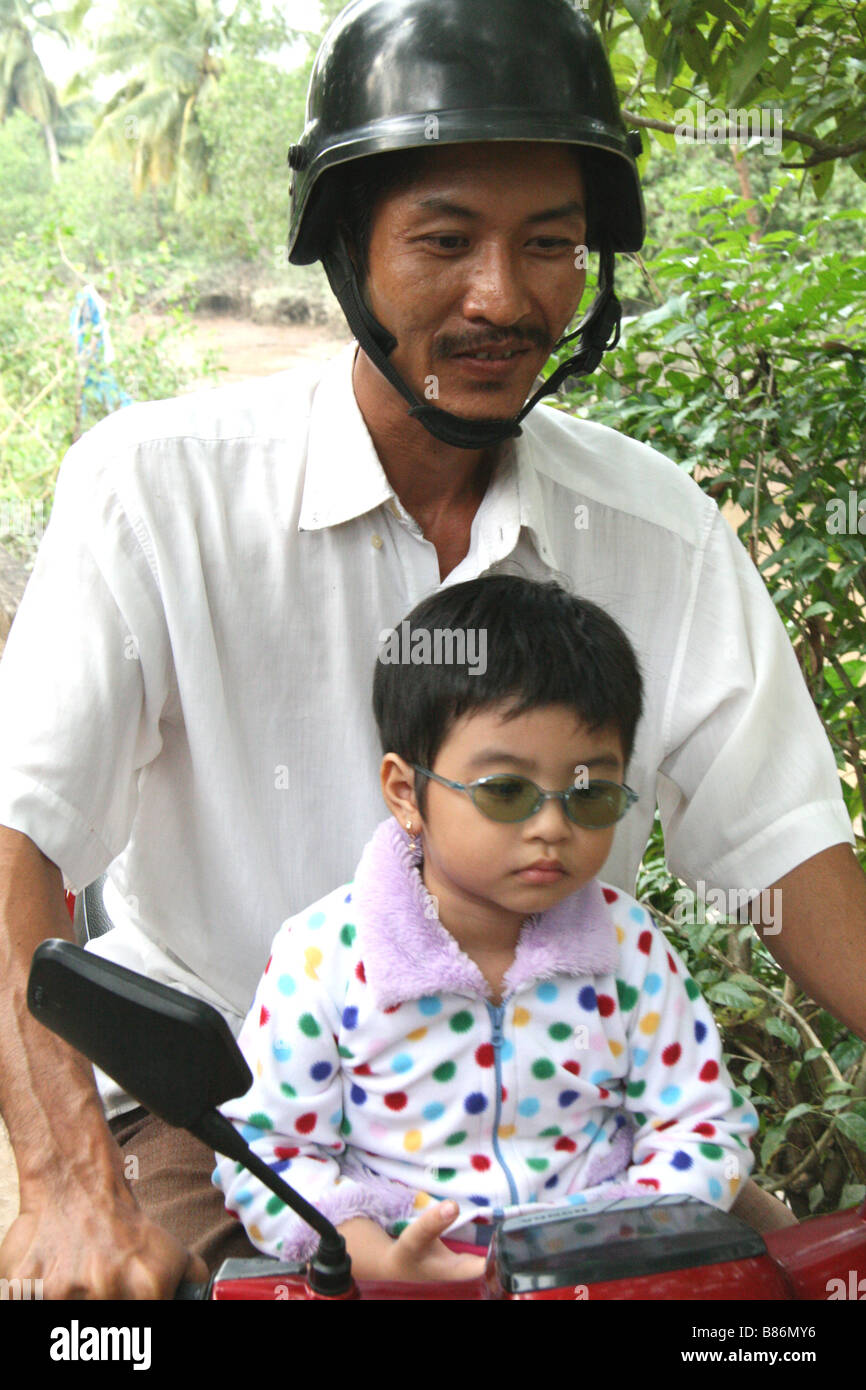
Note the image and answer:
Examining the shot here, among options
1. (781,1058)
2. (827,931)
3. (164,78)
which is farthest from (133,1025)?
(164,78)

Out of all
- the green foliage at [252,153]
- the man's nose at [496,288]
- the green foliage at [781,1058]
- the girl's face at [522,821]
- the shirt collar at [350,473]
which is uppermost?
the green foliage at [252,153]

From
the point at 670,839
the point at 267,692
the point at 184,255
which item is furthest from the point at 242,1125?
the point at 184,255

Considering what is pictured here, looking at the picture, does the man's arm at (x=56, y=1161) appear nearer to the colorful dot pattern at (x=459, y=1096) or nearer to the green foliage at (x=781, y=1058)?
Answer: the colorful dot pattern at (x=459, y=1096)

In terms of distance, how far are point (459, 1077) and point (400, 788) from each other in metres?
0.34

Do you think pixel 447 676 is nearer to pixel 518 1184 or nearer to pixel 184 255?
pixel 518 1184

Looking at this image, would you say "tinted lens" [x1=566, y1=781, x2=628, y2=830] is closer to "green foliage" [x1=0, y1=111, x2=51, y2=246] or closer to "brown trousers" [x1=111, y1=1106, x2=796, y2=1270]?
"brown trousers" [x1=111, y1=1106, x2=796, y2=1270]

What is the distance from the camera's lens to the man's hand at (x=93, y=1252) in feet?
4.30

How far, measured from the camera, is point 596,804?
5.15ft

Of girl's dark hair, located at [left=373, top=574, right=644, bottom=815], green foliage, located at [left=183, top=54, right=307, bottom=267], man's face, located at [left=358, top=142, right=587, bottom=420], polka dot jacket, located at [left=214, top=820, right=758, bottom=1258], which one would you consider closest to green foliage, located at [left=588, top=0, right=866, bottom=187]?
man's face, located at [left=358, top=142, right=587, bottom=420]

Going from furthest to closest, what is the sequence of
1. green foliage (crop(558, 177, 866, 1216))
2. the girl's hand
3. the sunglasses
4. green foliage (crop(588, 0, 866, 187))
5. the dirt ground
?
the dirt ground, green foliage (crop(558, 177, 866, 1216)), green foliage (crop(588, 0, 866, 187)), the sunglasses, the girl's hand

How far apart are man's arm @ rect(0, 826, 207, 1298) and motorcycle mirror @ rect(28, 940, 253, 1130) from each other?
0.33 meters

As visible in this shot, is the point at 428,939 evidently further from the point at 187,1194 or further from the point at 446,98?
the point at 446,98

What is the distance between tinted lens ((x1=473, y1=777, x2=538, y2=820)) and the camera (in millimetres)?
1543

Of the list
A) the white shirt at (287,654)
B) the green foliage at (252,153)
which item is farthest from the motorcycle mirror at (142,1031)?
the green foliage at (252,153)
